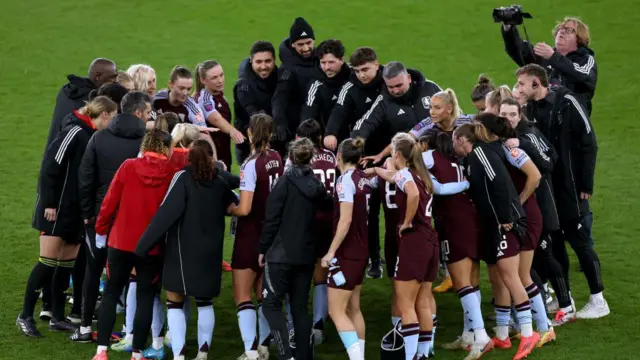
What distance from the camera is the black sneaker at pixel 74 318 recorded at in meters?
9.08

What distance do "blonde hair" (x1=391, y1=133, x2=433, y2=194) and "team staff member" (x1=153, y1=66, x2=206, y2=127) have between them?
2588 millimetres

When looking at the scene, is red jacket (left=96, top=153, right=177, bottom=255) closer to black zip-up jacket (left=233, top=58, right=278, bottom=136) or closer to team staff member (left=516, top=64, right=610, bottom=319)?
black zip-up jacket (left=233, top=58, right=278, bottom=136)

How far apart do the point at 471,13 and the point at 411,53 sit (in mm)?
2198

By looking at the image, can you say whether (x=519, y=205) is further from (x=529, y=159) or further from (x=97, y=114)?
(x=97, y=114)

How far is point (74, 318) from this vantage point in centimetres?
915

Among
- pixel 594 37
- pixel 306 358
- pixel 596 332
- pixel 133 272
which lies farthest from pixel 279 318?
pixel 594 37

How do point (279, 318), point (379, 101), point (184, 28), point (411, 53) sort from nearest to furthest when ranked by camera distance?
point (279, 318) < point (379, 101) < point (411, 53) < point (184, 28)

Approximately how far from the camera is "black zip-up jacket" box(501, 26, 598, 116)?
33.0 feet

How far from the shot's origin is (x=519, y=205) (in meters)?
8.26

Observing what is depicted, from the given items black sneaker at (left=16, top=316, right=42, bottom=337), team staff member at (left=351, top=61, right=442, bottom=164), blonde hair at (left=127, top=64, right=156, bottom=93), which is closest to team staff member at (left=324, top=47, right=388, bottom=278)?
team staff member at (left=351, top=61, right=442, bottom=164)

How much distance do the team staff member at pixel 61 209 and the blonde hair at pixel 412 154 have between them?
2403 millimetres

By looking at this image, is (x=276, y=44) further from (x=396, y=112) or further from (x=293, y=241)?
(x=293, y=241)

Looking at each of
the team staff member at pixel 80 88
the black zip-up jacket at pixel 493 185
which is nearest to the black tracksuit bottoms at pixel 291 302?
the black zip-up jacket at pixel 493 185

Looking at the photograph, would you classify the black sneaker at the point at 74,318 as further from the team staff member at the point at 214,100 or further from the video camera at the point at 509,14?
the video camera at the point at 509,14
